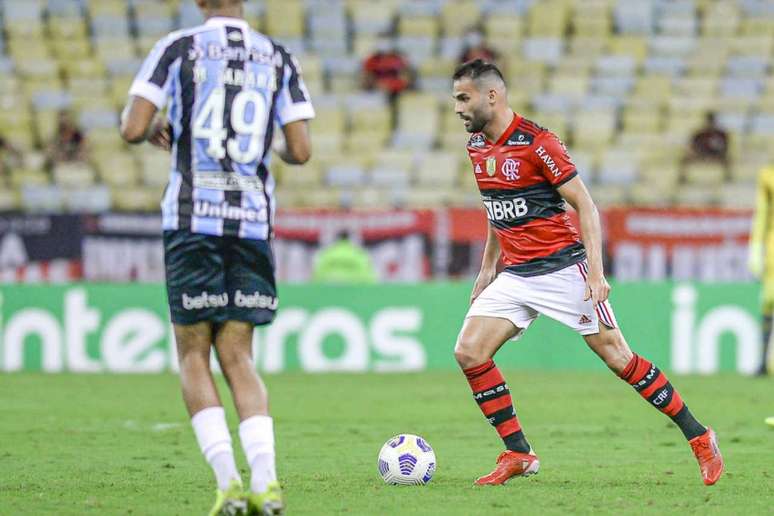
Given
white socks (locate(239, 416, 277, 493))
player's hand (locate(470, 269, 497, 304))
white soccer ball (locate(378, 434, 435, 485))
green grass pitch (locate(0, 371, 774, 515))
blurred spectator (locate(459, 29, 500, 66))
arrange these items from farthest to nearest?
blurred spectator (locate(459, 29, 500, 66)) → player's hand (locate(470, 269, 497, 304)) → white soccer ball (locate(378, 434, 435, 485)) → green grass pitch (locate(0, 371, 774, 515)) → white socks (locate(239, 416, 277, 493))

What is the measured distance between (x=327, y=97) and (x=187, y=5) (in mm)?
2973

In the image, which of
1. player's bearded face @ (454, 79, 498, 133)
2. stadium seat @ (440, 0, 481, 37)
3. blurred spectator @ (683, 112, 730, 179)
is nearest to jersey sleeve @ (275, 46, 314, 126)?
player's bearded face @ (454, 79, 498, 133)

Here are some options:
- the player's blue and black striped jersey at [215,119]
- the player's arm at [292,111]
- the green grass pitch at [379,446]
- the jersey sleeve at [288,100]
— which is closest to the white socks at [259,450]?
the green grass pitch at [379,446]

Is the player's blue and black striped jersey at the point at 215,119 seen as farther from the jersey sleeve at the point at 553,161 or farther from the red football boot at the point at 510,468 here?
the red football boot at the point at 510,468

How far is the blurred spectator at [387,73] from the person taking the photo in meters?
21.6

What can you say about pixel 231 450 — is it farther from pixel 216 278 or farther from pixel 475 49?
pixel 475 49

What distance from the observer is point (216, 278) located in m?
6.04

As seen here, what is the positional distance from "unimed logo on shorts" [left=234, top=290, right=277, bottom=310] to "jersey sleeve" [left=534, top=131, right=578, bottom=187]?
2.04 metres

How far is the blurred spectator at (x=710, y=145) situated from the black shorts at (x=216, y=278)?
1546 centimetres

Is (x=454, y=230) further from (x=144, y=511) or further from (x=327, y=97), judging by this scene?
(x=144, y=511)

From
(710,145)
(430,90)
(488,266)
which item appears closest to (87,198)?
(430,90)

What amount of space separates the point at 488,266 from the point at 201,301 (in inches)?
102

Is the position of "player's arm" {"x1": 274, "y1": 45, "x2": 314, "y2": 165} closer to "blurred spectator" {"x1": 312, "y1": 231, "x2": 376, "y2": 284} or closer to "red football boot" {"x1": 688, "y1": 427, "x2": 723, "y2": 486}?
"red football boot" {"x1": 688, "y1": 427, "x2": 723, "y2": 486}

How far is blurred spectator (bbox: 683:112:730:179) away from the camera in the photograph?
2073 centimetres
